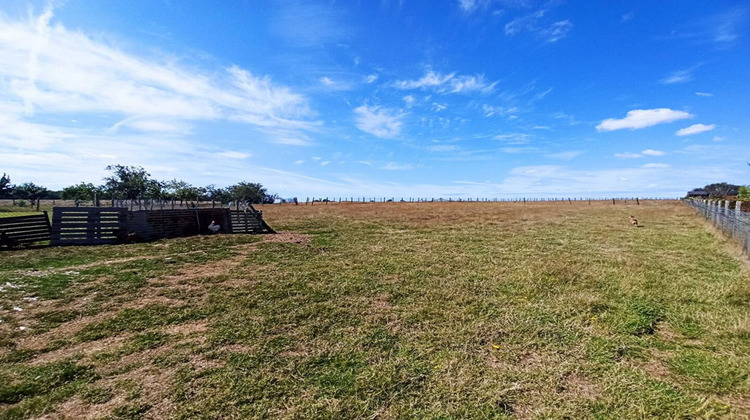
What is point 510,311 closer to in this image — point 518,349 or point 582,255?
point 518,349

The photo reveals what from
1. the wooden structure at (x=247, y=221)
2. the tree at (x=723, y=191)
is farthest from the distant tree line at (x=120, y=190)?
the tree at (x=723, y=191)

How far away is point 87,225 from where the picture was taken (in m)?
12.2

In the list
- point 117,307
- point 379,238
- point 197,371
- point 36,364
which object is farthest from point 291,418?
point 379,238

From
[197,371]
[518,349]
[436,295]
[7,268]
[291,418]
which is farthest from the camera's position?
[7,268]

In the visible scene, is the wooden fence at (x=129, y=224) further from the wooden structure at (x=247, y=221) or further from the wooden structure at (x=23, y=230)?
the wooden structure at (x=23, y=230)

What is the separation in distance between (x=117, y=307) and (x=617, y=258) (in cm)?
1219

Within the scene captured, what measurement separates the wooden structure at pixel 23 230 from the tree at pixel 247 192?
285ft

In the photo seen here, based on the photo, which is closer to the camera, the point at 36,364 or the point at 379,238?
the point at 36,364

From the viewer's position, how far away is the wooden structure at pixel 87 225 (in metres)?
11.8

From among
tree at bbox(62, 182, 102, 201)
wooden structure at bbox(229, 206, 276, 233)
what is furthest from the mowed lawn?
tree at bbox(62, 182, 102, 201)

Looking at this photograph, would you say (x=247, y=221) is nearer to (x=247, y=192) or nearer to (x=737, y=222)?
(x=737, y=222)

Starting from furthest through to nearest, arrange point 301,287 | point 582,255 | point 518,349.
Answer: point 582,255 → point 301,287 → point 518,349

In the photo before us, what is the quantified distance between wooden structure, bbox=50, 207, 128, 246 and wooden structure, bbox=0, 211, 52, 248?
51 centimetres

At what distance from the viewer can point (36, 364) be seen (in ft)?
11.9
